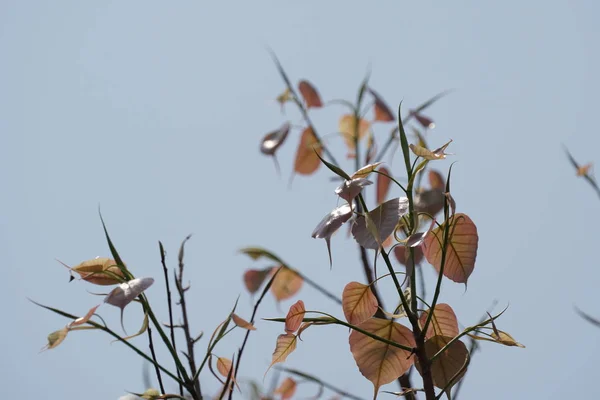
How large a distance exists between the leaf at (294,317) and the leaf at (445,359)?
0.26 ft

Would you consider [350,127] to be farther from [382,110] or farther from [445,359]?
[445,359]

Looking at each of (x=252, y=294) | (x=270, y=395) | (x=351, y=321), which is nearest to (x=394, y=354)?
(x=351, y=321)

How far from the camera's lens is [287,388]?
0.84 m

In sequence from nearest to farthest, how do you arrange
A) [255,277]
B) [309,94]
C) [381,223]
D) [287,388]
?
[381,223] < [287,388] < [255,277] < [309,94]

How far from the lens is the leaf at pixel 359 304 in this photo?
0.44 metres

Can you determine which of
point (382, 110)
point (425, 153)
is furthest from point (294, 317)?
point (382, 110)

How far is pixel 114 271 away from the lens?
1.49 feet

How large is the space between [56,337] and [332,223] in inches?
7.4

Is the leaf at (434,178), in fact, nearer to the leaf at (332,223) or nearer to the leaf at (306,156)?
the leaf at (306,156)

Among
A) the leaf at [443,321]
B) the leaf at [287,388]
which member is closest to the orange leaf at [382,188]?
the leaf at [287,388]

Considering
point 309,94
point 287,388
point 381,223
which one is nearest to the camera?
point 381,223

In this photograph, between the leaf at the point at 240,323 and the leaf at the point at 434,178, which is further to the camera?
the leaf at the point at 434,178

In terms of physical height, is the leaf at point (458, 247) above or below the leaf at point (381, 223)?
below

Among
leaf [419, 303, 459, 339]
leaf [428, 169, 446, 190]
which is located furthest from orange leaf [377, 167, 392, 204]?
leaf [419, 303, 459, 339]
